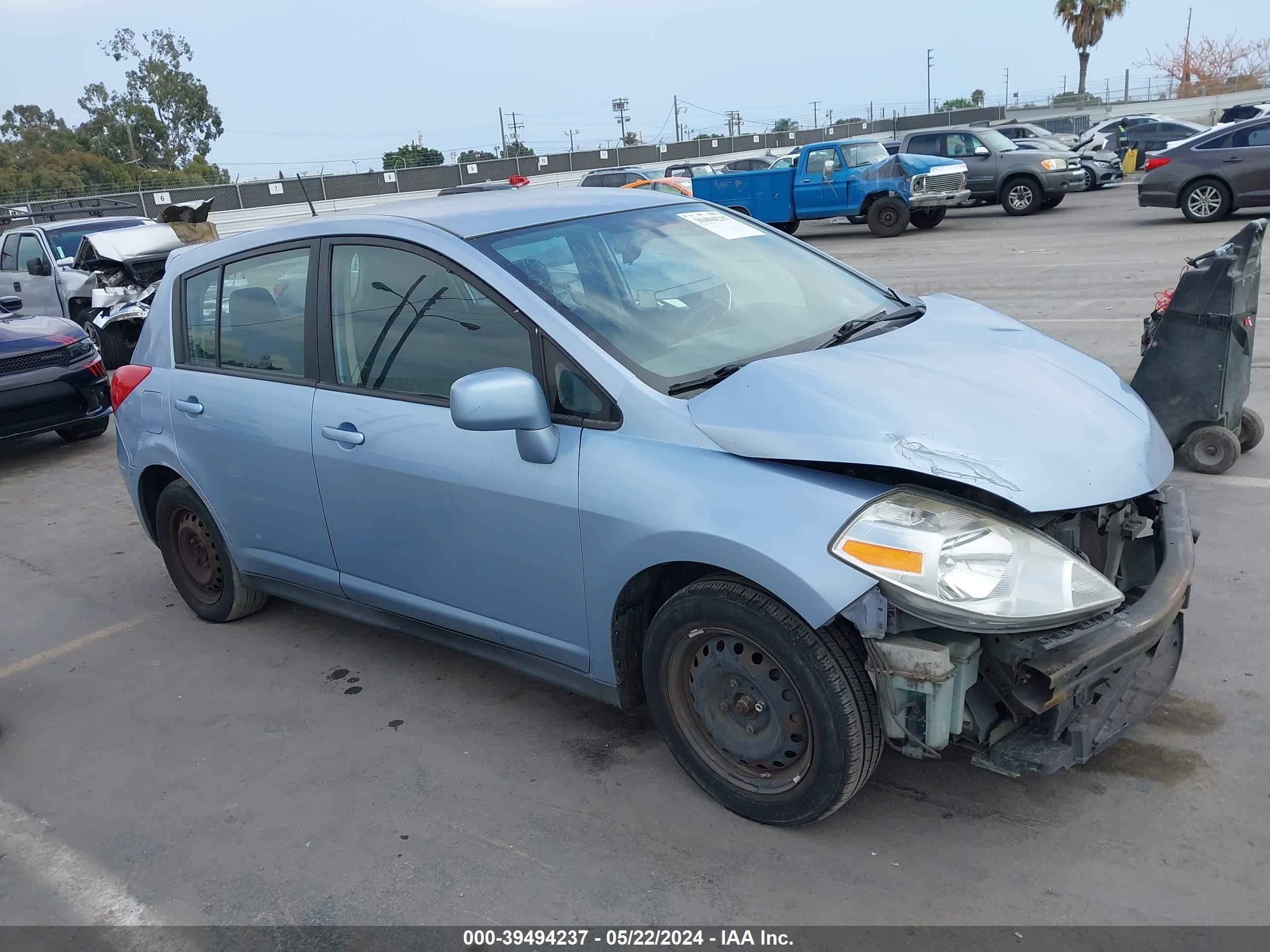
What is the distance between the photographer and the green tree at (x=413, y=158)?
45750 mm

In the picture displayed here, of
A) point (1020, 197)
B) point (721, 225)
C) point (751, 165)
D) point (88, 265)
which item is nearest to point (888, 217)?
point (1020, 197)

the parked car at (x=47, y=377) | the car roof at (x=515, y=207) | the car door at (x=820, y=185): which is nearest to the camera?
the car roof at (x=515, y=207)

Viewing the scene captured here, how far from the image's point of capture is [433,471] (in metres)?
3.49

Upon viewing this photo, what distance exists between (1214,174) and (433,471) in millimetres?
16036

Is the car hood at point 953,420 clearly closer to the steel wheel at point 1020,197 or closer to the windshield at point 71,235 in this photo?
the windshield at point 71,235

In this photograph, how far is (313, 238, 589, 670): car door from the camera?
10.7 feet

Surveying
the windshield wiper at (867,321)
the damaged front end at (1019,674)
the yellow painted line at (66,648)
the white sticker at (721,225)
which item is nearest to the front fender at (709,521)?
the damaged front end at (1019,674)

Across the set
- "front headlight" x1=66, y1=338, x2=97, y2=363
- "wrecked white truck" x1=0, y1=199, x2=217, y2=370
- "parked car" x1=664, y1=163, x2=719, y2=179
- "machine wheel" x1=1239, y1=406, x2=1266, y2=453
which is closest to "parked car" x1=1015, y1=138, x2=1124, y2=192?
"parked car" x1=664, y1=163, x2=719, y2=179

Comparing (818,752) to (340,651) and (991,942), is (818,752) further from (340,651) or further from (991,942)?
(340,651)

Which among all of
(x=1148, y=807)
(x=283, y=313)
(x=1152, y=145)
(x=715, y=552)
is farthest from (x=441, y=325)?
(x=1152, y=145)

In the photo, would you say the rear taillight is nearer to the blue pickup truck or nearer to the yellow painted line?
the yellow painted line

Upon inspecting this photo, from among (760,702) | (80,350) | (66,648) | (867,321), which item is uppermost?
(867,321)

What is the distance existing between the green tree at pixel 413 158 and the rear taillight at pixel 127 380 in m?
40.9

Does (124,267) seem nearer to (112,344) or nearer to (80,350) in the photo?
(80,350)
